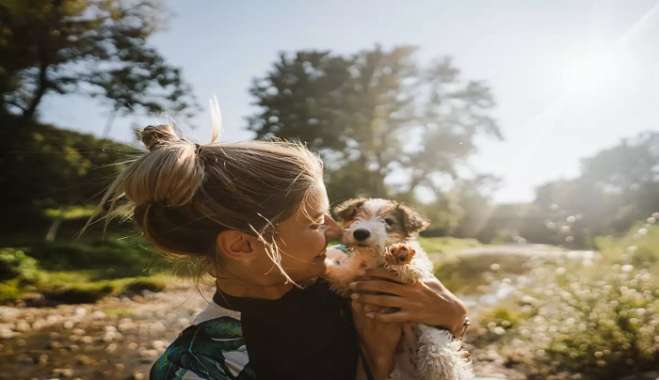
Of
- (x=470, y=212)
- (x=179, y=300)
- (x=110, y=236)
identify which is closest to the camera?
(x=179, y=300)

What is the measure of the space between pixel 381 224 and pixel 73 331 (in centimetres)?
596

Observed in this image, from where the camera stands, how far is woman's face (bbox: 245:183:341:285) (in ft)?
6.20

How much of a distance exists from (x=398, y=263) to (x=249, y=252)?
0.81 meters

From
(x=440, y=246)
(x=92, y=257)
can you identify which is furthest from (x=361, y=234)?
(x=440, y=246)

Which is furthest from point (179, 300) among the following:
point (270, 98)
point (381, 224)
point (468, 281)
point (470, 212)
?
point (470, 212)

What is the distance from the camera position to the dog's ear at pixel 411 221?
2829 millimetres

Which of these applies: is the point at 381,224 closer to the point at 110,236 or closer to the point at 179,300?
the point at 179,300

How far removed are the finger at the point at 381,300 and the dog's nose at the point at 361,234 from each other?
1.18 ft

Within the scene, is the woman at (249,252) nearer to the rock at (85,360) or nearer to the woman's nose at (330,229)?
the woman's nose at (330,229)

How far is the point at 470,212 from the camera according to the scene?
25891 mm

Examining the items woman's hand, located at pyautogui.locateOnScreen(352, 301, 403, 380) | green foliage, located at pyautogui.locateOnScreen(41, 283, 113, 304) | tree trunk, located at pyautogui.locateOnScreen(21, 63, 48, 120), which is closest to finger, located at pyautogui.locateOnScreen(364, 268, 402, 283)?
woman's hand, located at pyautogui.locateOnScreen(352, 301, 403, 380)

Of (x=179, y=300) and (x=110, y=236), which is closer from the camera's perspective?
(x=179, y=300)

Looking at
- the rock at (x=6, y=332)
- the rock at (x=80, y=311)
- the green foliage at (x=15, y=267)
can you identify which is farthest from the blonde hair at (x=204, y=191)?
the green foliage at (x=15, y=267)

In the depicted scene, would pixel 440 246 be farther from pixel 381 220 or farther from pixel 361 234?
pixel 361 234
